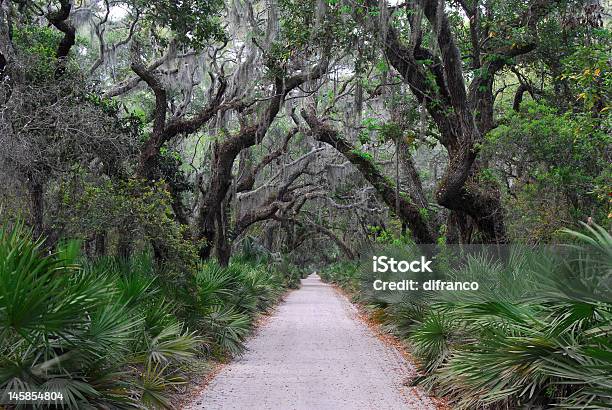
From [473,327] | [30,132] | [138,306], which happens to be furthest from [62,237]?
[473,327]

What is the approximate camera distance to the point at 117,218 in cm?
994

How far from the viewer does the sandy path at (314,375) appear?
25.6 feet

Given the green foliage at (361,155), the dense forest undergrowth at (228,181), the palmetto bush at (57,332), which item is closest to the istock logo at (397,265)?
the dense forest undergrowth at (228,181)

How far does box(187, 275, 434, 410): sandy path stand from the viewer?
7.80 m

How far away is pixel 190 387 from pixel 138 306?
1.43 meters

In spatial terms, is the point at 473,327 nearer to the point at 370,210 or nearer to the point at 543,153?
the point at 543,153

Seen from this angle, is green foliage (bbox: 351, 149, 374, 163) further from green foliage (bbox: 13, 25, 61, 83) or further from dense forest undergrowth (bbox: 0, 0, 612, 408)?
green foliage (bbox: 13, 25, 61, 83)

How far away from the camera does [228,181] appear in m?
16.1

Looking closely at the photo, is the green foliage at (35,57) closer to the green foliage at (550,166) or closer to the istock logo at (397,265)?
the green foliage at (550,166)

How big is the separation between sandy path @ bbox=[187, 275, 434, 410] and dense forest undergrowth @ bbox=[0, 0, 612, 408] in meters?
0.58

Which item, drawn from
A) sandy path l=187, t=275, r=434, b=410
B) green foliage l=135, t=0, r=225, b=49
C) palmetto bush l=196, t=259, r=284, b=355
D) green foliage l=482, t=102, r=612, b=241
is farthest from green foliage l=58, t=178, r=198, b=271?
green foliage l=482, t=102, r=612, b=241

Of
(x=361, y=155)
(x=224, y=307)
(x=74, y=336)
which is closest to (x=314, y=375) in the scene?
(x=224, y=307)

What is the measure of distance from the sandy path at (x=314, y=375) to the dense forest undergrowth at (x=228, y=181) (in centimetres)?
58

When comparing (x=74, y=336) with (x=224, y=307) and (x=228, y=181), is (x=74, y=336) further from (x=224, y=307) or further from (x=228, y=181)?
(x=228, y=181)
